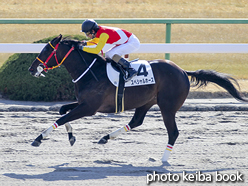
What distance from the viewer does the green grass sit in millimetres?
12898

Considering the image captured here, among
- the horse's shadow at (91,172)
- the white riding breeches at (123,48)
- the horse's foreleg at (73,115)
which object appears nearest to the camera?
the horse's shadow at (91,172)

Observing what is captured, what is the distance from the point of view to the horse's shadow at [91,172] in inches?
171

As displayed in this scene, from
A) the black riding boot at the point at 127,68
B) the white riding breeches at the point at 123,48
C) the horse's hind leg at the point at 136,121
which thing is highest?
the white riding breeches at the point at 123,48

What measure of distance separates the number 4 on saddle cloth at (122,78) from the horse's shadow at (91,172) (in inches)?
33.2

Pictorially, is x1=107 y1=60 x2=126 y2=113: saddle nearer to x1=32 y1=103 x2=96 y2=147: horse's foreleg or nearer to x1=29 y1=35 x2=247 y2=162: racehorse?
x1=29 y1=35 x2=247 y2=162: racehorse

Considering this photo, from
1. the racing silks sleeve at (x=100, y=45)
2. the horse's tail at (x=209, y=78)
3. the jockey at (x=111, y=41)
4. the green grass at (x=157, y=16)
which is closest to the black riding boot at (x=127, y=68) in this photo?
the jockey at (x=111, y=41)

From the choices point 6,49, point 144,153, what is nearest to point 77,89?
point 144,153

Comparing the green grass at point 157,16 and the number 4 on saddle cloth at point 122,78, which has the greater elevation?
the number 4 on saddle cloth at point 122,78

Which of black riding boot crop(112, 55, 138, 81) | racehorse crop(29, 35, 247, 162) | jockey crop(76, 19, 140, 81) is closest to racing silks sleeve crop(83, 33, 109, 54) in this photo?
jockey crop(76, 19, 140, 81)

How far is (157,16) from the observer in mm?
19156

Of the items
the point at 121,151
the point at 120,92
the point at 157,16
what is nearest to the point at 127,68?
the point at 120,92

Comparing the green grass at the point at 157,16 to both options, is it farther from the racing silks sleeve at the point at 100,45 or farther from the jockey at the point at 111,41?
the racing silks sleeve at the point at 100,45

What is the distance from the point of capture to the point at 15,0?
21.3 metres

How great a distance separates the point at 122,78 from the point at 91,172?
1.32 metres
